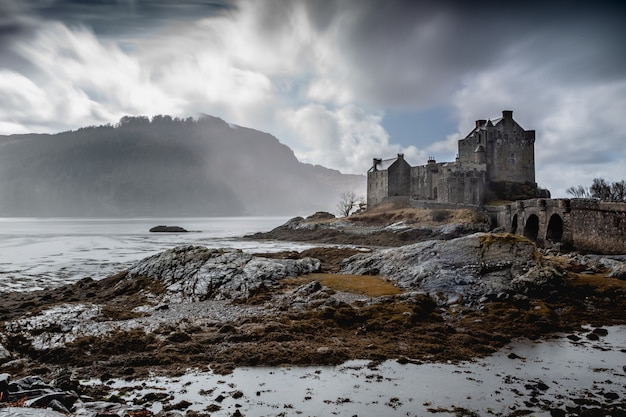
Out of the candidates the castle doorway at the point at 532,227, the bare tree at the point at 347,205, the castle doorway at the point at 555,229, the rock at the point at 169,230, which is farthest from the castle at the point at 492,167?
the rock at the point at 169,230

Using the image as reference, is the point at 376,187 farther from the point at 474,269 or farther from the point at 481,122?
the point at 474,269

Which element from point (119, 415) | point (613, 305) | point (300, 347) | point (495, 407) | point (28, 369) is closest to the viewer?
point (119, 415)

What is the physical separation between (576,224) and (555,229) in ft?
14.3

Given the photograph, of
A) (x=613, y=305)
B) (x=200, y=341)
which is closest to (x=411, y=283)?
(x=613, y=305)

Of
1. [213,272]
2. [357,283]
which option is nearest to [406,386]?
[357,283]

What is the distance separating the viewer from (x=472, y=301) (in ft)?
54.6

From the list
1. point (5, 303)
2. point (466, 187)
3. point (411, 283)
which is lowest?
point (5, 303)

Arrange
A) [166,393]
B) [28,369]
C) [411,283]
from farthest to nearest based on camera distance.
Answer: [411,283] → [28,369] → [166,393]

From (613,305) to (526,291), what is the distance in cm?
319

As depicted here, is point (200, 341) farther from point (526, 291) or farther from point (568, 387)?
point (526, 291)

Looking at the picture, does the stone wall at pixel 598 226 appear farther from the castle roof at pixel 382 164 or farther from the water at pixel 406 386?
the castle roof at pixel 382 164

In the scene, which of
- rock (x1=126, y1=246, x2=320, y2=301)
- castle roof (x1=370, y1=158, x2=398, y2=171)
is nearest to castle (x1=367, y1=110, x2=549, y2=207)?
castle roof (x1=370, y1=158, x2=398, y2=171)

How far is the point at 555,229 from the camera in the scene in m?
33.7

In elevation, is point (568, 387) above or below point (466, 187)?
below
